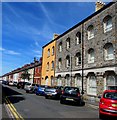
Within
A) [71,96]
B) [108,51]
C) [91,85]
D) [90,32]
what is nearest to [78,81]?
[91,85]

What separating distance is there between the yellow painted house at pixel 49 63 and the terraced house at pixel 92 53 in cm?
472

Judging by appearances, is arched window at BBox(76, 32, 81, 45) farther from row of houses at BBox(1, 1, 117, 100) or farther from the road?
the road

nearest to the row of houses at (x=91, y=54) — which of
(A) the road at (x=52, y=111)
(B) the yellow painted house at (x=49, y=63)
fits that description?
(B) the yellow painted house at (x=49, y=63)

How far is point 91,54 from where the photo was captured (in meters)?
25.7

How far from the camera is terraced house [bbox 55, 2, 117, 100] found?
2158cm

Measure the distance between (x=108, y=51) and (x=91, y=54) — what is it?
3.60 m

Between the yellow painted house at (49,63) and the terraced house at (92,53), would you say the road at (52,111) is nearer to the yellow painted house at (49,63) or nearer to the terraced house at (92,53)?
the terraced house at (92,53)

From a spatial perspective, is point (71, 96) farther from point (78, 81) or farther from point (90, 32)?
point (90, 32)

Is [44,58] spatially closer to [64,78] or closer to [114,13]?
[64,78]

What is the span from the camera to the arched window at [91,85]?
2402 cm

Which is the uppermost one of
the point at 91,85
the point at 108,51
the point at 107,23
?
the point at 107,23

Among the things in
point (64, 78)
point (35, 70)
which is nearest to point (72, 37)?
point (64, 78)

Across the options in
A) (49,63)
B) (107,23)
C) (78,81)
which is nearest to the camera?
(107,23)

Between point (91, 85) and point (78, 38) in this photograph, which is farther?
point (78, 38)
